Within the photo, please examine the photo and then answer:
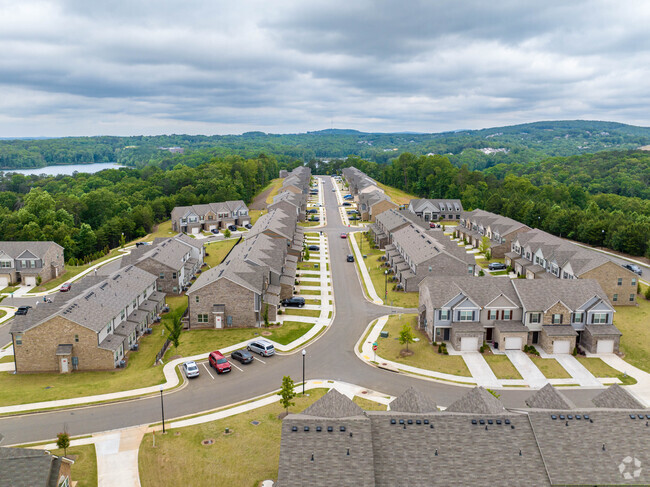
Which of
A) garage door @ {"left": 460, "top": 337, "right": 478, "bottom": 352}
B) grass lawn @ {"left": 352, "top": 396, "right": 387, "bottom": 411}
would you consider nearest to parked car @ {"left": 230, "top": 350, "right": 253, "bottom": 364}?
grass lawn @ {"left": 352, "top": 396, "right": 387, "bottom": 411}

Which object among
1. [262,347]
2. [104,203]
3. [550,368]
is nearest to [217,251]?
[262,347]

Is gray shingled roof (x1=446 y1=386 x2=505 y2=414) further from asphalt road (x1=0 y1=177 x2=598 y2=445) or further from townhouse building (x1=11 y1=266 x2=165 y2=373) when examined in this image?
townhouse building (x1=11 y1=266 x2=165 y2=373)

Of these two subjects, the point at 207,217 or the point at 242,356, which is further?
the point at 207,217

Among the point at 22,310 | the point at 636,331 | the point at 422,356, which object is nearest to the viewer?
the point at 422,356

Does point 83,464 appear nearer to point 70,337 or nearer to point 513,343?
point 70,337

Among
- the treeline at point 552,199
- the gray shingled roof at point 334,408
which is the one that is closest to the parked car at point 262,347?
the gray shingled roof at point 334,408

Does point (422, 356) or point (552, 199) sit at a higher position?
point (552, 199)

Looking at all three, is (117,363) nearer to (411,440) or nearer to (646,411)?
(411,440)

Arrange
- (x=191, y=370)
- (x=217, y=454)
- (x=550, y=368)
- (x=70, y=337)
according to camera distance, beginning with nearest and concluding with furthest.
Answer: (x=217, y=454) → (x=191, y=370) → (x=70, y=337) → (x=550, y=368)
